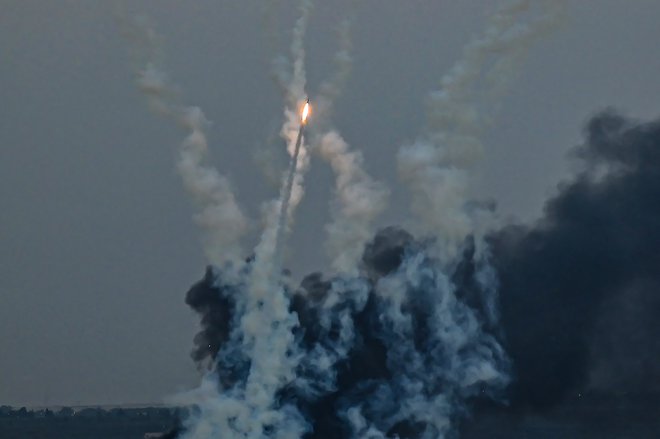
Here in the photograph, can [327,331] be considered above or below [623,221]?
below

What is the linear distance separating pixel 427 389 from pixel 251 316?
13268mm

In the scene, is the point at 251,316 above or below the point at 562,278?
below

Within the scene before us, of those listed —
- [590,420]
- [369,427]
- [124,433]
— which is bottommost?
[369,427]

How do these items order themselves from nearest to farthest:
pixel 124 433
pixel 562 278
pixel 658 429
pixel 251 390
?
1. pixel 251 390
2. pixel 562 278
3. pixel 658 429
4. pixel 124 433

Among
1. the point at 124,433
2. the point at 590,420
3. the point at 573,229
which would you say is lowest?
the point at 590,420

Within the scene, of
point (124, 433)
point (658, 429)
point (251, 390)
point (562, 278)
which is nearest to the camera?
point (251, 390)

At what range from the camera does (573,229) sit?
118812 mm

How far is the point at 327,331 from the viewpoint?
108875mm

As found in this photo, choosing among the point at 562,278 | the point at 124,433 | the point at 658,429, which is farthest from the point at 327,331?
the point at 124,433

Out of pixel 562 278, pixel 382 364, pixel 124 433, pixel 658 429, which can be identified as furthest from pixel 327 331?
pixel 124 433

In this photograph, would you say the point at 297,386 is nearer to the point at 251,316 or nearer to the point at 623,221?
the point at 251,316

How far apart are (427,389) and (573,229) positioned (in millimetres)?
18198

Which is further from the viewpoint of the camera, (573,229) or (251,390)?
(573,229)

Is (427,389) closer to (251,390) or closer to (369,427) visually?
(369,427)
